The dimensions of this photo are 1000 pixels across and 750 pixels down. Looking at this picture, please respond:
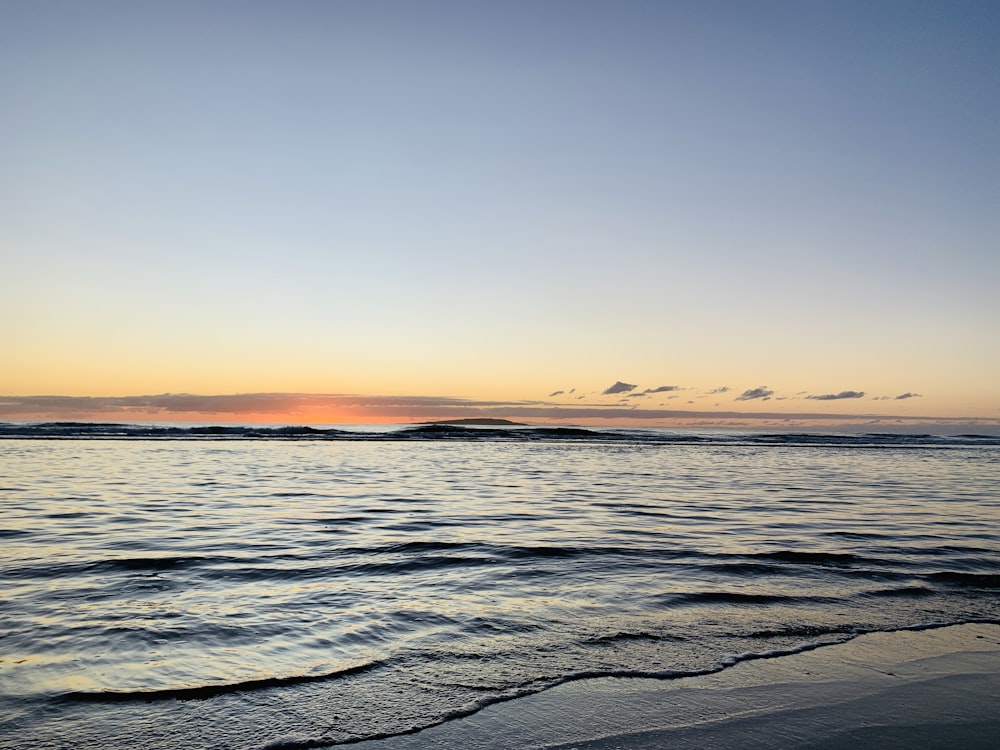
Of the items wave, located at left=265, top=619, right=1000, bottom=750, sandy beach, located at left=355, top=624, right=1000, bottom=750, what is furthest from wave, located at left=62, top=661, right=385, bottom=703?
sandy beach, located at left=355, top=624, right=1000, bottom=750

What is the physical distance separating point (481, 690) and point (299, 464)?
23.4 metres

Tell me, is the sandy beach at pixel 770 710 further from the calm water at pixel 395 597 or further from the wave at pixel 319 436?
the wave at pixel 319 436

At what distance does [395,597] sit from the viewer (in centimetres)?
650

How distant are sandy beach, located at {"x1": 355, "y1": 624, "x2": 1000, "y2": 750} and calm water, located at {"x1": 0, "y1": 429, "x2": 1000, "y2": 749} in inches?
9.4

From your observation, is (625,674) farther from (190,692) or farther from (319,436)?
(319,436)

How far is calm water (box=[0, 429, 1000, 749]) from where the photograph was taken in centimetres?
394

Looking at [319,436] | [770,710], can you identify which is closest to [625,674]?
[770,710]

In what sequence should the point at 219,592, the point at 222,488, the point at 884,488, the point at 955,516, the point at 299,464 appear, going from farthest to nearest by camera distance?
1. the point at 299,464
2. the point at 884,488
3. the point at 222,488
4. the point at 955,516
5. the point at 219,592

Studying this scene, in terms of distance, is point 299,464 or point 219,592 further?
point 299,464

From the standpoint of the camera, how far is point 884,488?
19.1m

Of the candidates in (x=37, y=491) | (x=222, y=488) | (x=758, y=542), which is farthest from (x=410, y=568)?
(x=37, y=491)

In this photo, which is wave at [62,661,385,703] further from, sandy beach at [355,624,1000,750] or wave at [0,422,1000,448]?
wave at [0,422,1000,448]

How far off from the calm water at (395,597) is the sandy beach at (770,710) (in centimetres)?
24

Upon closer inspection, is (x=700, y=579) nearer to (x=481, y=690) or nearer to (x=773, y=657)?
(x=773, y=657)
